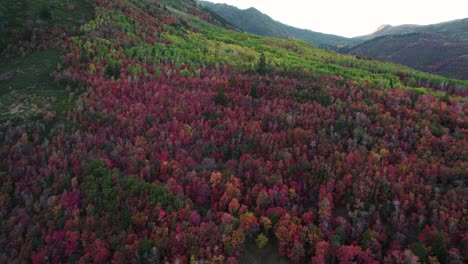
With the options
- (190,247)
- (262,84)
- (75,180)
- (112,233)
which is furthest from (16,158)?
(262,84)

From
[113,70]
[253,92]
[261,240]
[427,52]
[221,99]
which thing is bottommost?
[261,240]

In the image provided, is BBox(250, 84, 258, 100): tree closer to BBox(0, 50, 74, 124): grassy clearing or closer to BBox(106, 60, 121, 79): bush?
BBox(106, 60, 121, 79): bush

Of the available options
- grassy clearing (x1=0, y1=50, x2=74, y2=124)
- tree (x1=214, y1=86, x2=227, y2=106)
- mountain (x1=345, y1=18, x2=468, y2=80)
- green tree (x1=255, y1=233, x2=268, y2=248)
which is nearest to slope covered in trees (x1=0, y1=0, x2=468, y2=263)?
green tree (x1=255, y1=233, x2=268, y2=248)

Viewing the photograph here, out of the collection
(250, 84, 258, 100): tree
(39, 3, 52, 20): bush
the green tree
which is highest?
(39, 3, 52, 20): bush

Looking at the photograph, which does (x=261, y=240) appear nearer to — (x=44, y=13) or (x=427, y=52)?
(x=44, y=13)

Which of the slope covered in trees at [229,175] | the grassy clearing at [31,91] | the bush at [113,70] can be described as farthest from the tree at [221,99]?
the grassy clearing at [31,91]

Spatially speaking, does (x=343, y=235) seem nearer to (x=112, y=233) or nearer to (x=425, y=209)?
(x=425, y=209)

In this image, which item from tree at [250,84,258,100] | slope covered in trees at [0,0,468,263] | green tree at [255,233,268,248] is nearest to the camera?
slope covered in trees at [0,0,468,263]

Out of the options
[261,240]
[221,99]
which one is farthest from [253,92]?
[261,240]
